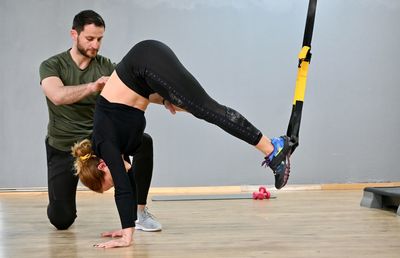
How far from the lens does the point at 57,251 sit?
3.09 metres

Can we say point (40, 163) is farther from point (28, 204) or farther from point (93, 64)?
point (93, 64)

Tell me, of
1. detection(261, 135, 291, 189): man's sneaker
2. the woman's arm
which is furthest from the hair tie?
detection(261, 135, 291, 189): man's sneaker

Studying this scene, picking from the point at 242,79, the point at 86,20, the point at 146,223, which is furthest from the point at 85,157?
the point at 242,79

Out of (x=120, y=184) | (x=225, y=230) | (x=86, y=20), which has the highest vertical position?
(x=86, y=20)

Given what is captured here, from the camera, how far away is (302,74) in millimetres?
3064

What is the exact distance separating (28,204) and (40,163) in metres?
0.93

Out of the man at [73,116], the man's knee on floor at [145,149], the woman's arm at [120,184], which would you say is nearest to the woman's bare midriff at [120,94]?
the woman's arm at [120,184]

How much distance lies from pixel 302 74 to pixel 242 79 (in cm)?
304

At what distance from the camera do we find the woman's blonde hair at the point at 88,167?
10.5ft

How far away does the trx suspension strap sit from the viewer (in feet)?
9.77

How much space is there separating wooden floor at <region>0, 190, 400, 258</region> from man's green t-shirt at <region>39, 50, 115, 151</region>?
574 mm

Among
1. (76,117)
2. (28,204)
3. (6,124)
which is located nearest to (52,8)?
(6,124)

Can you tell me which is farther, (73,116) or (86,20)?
(73,116)

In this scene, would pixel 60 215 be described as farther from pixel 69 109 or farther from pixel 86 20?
pixel 86 20
